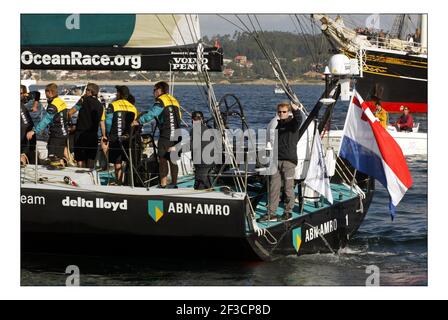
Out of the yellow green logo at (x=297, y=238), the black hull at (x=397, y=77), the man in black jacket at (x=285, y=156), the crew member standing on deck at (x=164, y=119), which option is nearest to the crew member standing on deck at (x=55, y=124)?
the crew member standing on deck at (x=164, y=119)

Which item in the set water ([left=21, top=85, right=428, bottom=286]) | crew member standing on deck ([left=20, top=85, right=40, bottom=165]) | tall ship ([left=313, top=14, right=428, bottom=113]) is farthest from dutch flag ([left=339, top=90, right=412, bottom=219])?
tall ship ([left=313, top=14, right=428, bottom=113])

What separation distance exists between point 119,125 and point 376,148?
3.35m

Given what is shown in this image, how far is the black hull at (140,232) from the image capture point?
12.5m

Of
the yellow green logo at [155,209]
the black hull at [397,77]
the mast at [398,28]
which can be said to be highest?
the mast at [398,28]

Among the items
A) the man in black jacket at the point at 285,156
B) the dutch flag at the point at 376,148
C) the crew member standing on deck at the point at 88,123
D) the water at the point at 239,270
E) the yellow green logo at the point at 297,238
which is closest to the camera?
the water at the point at 239,270

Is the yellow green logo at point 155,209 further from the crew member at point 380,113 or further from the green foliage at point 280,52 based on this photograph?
the green foliage at point 280,52

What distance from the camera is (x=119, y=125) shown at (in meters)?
13.5

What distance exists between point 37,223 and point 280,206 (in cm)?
320

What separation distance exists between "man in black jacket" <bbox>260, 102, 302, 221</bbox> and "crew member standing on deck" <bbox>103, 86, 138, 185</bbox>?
1866 millimetres

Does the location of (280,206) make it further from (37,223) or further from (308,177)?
(37,223)

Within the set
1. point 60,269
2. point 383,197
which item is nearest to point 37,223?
point 60,269

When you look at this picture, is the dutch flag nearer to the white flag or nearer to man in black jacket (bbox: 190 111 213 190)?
the white flag

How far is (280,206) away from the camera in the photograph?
561 inches
